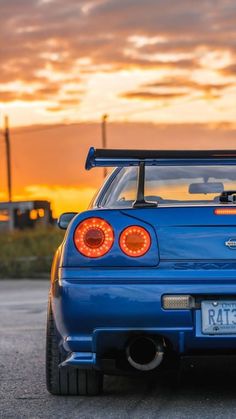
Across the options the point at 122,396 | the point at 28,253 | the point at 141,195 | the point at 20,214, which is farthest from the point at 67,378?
the point at 20,214

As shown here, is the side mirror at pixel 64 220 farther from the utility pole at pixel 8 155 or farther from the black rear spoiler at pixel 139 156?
the utility pole at pixel 8 155

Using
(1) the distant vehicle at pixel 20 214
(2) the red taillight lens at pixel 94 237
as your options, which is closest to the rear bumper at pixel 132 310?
(2) the red taillight lens at pixel 94 237

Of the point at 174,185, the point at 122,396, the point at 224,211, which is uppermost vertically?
the point at 174,185

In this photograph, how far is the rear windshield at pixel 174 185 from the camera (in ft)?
19.1

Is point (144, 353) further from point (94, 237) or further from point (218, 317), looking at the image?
point (94, 237)

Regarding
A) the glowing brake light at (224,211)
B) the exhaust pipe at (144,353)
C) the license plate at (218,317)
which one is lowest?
the exhaust pipe at (144,353)

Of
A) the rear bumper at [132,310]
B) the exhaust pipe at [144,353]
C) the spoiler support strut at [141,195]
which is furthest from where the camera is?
the spoiler support strut at [141,195]

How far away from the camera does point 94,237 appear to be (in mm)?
5145

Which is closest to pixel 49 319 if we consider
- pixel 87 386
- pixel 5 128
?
pixel 87 386

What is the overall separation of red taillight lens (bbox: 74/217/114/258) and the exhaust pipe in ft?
1.74

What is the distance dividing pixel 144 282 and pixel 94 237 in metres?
0.40

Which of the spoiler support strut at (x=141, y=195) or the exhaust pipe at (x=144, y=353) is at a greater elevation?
the spoiler support strut at (x=141, y=195)

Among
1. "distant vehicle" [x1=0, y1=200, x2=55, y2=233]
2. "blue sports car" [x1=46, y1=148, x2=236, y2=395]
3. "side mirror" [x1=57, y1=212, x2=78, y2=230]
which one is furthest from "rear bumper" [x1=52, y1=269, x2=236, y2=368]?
"distant vehicle" [x1=0, y1=200, x2=55, y2=233]

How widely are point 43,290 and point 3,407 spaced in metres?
10.8
